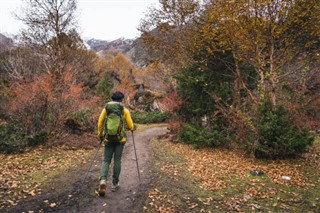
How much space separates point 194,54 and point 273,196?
8.56 metres

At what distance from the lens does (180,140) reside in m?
13.3

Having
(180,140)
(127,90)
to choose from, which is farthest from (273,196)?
(127,90)

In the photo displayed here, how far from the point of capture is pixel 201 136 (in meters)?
11.4

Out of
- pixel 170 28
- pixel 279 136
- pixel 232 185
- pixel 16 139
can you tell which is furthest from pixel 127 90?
pixel 232 185

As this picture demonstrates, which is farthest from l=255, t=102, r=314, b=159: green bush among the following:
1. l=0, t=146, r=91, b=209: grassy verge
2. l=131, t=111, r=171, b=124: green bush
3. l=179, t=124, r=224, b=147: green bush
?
l=131, t=111, r=171, b=124: green bush

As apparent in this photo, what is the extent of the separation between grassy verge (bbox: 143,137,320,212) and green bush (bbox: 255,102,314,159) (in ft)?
1.39

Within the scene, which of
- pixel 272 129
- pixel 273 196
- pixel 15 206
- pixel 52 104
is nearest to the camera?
pixel 15 206

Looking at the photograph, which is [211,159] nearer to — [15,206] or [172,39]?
[15,206]

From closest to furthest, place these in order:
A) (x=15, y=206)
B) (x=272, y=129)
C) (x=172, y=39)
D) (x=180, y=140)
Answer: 1. (x=15, y=206)
2. (x=272, y=129)
3. (x=180, y=140)
4. (x=172, y=39)

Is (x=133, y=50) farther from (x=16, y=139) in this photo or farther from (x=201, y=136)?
(x=16, y=139)

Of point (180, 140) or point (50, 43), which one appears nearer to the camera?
point (180, 140)

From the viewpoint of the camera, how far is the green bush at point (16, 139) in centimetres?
862

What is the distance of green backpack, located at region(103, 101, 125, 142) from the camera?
5199mm

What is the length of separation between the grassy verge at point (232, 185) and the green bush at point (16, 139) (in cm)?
531
